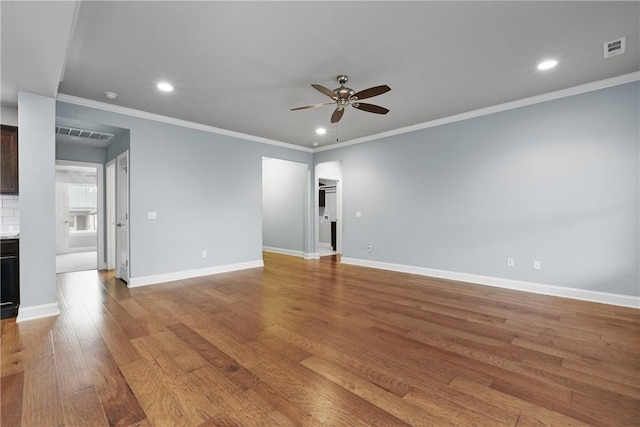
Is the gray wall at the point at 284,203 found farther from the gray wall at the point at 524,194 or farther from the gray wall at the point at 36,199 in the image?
the gray wall at the point at 36,199

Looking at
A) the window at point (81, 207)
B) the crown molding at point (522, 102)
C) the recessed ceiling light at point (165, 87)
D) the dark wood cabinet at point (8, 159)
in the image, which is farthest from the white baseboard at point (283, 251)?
the window at point (81, 207)

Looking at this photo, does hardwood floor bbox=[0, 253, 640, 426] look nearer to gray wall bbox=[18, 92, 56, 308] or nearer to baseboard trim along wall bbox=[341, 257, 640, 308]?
baseboard trim along wall bbox=[341, 257, 640, 308]

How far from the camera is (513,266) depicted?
170 inches

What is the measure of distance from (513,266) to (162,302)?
16.5ft

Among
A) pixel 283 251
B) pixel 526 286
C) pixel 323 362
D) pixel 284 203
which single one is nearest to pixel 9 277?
pixel 323 362

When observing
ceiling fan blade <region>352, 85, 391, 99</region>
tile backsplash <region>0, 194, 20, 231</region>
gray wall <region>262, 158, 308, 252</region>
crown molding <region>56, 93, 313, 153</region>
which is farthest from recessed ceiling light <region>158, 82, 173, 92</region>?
gray wall <region>262, 158, 308, 252</region>

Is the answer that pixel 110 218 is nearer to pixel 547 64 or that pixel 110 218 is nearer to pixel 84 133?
pixel 84 133

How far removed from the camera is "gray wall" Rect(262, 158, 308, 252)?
7609mm

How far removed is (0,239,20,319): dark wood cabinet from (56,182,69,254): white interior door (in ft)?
20.1

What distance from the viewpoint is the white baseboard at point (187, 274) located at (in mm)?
4496

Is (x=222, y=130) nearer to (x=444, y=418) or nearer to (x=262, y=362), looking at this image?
(x=262, y=362)

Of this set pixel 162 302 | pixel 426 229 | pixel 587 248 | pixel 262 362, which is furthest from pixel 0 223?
pixel 587 248

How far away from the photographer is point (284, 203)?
812 centimetres

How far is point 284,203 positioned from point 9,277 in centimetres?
560
